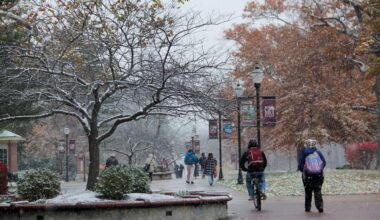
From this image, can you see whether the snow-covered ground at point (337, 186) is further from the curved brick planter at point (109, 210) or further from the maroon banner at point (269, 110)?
the curved brick planter at point (109, 210)

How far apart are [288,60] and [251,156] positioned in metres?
25.8

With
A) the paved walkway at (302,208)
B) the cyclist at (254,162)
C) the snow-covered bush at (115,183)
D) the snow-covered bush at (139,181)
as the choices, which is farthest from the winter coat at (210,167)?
the snow-covered bush at (115,183)

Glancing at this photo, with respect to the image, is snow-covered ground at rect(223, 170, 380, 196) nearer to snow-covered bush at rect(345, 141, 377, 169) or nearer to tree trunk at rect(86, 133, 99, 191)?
tree trunk at rect(86, 133, 99, 191)

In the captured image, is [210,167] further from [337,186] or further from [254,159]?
[254,159]

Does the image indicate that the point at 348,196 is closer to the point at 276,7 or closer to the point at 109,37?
the point at 109,37

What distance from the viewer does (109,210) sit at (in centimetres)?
1232

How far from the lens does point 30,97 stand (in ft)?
55.2

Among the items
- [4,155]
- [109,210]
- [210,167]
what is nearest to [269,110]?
[210,167]

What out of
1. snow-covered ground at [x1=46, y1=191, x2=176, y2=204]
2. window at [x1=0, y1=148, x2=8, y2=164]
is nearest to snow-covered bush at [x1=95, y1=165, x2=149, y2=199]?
snow-covered ground at [x1=46, y1=191, x2=176, y2=204]

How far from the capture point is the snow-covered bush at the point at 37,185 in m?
13.8

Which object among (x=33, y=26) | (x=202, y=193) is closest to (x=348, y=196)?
A: (x=202, y=193)

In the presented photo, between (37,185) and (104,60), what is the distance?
431cm

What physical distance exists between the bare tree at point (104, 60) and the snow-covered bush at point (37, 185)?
2.89 m

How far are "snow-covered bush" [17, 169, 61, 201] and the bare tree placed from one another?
2.89m
